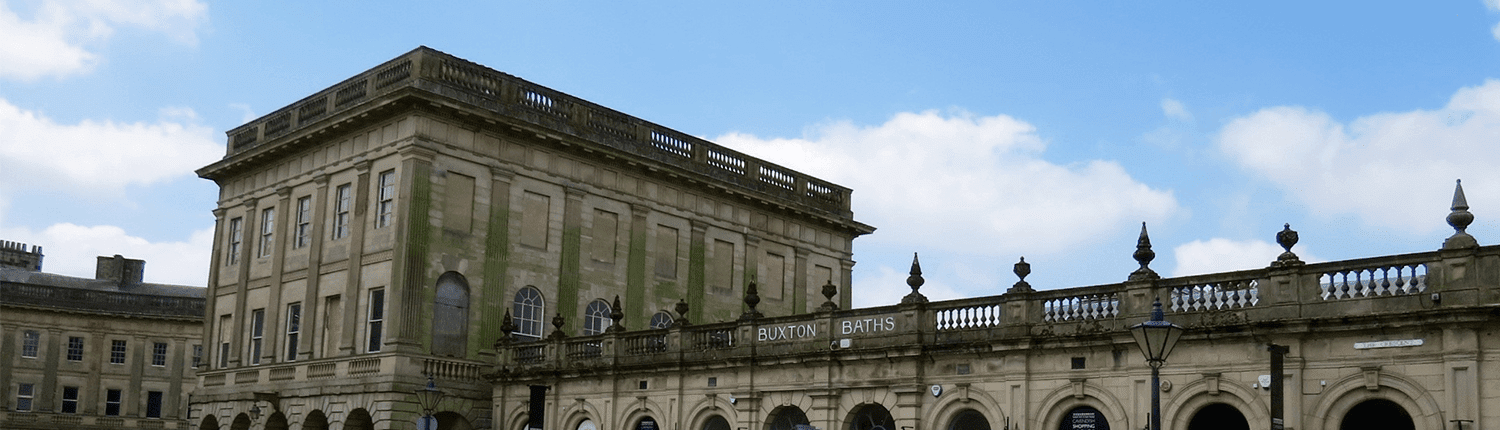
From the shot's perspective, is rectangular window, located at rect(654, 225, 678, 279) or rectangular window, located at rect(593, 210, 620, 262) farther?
rectangular window, located at rect(654, 225, 678, 279)

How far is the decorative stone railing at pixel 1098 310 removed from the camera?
65.8 feet

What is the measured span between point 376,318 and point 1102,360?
1921 cm

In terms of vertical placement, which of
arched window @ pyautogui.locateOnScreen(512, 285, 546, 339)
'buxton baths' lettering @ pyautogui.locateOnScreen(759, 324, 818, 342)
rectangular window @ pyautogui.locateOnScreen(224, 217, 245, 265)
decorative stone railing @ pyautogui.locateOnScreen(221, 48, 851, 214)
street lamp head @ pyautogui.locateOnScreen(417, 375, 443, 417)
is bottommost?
street lamp head @ pyautogui.locateOnScreen(417, 375, 443, 417)

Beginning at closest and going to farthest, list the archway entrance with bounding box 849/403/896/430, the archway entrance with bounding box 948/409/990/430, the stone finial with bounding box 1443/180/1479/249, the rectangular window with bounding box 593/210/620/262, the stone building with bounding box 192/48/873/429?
the stone finial with bounding box 1443/180/1479/249 < the archway entrance with bounding box 948/409/990/430 < the archway entrance with bounding box 849/403/896/430 < the stone building with bounding box 192/48/873/429 < the rectangular window with bounding box 593/210/620/262

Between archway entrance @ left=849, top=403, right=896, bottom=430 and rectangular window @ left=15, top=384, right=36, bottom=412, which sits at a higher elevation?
rectangular window @ left=15, top=384, right=36, bottom=412

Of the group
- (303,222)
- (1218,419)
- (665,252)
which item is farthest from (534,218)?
(1218,419)

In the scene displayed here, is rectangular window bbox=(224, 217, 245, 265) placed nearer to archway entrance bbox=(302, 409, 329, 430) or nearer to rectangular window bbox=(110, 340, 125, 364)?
archway entrance bbox=(302, 409, 329, 430)

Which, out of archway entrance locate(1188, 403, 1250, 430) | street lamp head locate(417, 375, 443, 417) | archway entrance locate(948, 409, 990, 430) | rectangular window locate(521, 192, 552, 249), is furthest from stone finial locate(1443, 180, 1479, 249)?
rectangular window locate(521, 192, 552, 249)

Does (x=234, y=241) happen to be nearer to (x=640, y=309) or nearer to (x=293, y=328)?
(x=293, y=328)

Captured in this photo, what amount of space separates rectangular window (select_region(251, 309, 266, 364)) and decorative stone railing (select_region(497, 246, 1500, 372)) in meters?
11.1

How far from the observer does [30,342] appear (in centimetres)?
6531

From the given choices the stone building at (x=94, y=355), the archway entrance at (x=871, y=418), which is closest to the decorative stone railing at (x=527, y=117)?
the archway entrance at (x=871, y=418)

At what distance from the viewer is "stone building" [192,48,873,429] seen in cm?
3503

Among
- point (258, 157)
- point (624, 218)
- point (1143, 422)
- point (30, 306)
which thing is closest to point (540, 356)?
point (624, 218)
